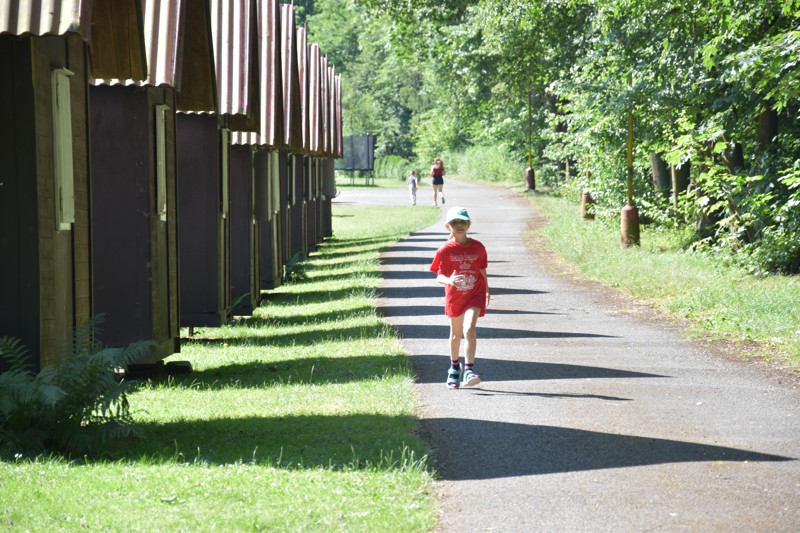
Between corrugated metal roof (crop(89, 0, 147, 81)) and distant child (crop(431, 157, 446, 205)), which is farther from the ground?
corrugated metal roof (crop(89, 0, 147, 81))

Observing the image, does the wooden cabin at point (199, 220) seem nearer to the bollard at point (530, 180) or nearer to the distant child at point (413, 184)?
the distant child at point (413, 184)

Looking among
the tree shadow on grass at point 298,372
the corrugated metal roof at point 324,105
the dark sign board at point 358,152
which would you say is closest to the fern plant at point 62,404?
the tree shadow on grass at point 298,372

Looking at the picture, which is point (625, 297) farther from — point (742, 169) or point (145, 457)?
point (145, 457)

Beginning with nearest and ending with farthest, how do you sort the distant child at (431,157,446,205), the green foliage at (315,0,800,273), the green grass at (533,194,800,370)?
1. the green grass at (533,194,800,370)
2. the green foliage at (315,0,800,273)
3. the distant child at (431,157,446,205)

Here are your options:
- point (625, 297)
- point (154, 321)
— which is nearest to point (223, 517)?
point (154, 321)

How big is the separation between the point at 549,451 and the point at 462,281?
3.01 metres

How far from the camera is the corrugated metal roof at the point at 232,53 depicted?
52.5 ft

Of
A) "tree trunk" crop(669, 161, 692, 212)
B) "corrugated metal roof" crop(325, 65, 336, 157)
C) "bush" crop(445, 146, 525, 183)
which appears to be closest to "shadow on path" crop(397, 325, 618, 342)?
"tree trunk" crop(669, 161, 692, 212)

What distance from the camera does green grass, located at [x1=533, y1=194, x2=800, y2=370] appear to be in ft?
45.8

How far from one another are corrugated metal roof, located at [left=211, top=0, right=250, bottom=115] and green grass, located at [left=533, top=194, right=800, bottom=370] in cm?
627

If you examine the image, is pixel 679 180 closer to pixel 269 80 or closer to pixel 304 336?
pixel 269 80

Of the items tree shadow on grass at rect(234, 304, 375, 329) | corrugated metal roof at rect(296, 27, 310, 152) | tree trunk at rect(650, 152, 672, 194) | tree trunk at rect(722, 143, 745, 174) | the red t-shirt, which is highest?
corrugated metal roof at rect(296, 27, 310, 152)

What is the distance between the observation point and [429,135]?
98.0m

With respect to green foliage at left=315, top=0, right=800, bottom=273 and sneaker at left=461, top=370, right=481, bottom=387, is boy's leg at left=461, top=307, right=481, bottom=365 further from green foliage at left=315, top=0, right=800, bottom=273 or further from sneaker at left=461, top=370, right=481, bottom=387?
green foliage at left=315, top=0, right=800, bottom=273
